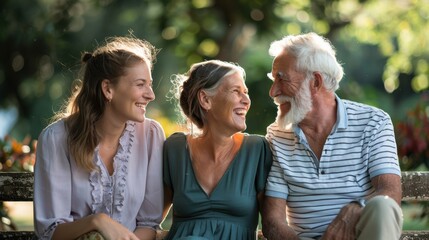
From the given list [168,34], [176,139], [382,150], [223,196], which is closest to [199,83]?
[176,139]

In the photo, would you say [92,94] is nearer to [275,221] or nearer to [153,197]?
[153,197]

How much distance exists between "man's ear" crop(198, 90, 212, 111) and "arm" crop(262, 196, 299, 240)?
1.59 ft

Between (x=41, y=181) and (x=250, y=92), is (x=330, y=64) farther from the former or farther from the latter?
(x=250, y=92)

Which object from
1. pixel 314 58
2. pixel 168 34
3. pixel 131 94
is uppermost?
pixel 168 34

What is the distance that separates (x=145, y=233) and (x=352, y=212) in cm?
93

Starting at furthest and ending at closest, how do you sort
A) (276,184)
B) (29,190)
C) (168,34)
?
1. (168,34)
2. (29,190)
3. (276,184)

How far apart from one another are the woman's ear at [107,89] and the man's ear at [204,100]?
1.31 ft

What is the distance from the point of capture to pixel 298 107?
402 centimetres

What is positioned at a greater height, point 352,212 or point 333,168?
point 333,168

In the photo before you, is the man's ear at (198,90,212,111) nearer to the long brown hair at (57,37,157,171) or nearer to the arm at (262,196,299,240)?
the long brown hair at (57,37,157,171)

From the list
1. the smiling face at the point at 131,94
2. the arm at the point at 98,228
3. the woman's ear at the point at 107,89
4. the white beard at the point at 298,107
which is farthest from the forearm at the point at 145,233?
the white beard at the point at 298,107

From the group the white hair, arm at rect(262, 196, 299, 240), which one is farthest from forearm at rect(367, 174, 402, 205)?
the white hair

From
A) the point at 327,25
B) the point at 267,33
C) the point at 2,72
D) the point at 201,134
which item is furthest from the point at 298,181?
the point at 2,72

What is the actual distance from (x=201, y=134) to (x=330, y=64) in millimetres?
666
